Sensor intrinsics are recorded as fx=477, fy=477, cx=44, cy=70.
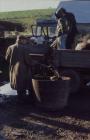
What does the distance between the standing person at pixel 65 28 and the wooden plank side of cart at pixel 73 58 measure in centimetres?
132

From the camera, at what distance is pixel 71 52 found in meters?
12.1

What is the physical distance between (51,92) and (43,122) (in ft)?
3.61

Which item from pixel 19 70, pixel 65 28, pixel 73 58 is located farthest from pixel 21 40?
pixel 65 28

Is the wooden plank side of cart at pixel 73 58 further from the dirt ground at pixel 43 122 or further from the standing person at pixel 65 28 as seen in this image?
the standing person at pixel 65 28

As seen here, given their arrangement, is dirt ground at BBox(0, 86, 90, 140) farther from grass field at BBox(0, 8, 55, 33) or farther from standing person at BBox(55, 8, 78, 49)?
grass field at BBox(0, 8, 55, 33)

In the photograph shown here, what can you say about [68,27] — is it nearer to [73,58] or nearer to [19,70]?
[73,58]

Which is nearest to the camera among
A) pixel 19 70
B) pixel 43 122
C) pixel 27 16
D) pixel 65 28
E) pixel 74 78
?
pixel 43 122

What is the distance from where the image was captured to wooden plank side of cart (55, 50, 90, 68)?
12039 millimetres

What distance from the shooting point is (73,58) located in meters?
12.2

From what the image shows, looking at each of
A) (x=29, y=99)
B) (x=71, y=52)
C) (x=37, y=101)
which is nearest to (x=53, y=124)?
(x=37, y=101)

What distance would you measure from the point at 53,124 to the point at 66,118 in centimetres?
62

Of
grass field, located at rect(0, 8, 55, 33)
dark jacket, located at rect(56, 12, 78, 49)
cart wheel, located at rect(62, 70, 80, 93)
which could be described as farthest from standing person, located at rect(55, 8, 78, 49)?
grass field, located at rect(0, 8, 55, 33)

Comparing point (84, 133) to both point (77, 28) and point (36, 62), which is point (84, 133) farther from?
point (77, 28)

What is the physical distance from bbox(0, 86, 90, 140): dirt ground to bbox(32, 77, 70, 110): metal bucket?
0.55ft
